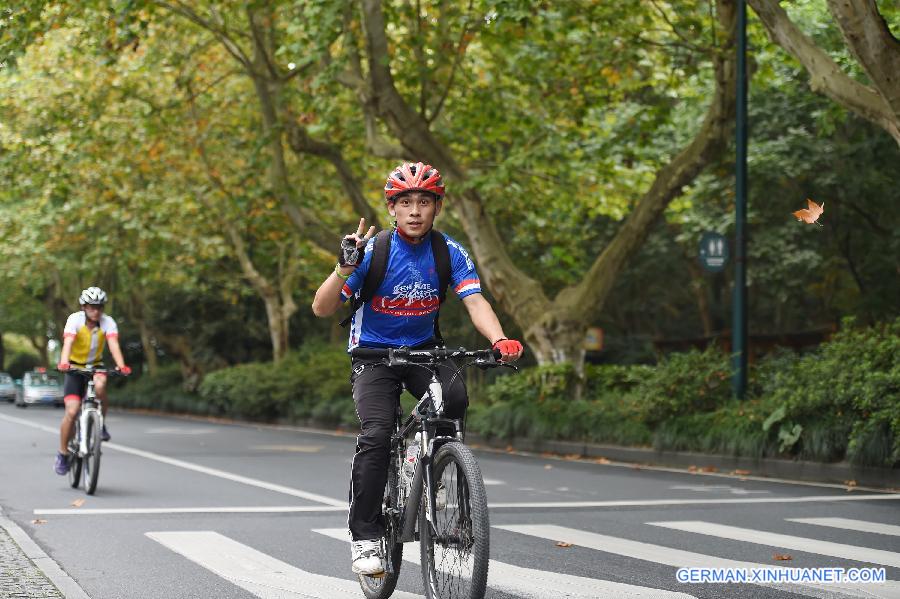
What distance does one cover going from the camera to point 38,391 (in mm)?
53375

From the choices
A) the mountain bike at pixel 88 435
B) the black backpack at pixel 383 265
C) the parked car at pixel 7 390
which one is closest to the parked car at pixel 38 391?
the parked car at pixel 7 390

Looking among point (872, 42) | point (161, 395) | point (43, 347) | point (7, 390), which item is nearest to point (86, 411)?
point (872, 42)

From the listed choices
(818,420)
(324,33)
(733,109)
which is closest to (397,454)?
(818,420)

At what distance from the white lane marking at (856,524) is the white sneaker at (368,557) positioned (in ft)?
15.5

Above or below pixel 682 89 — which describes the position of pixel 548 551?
below

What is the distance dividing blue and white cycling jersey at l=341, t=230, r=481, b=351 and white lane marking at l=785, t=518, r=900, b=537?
182 inches

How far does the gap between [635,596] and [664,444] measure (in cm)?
1048

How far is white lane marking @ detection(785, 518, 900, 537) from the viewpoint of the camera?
9.52 meters

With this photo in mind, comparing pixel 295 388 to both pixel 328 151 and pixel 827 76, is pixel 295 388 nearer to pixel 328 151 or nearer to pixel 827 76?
pixel 328 151

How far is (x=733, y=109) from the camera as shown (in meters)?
20.3

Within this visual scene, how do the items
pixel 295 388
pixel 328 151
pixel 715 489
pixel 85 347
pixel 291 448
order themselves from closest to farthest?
1. pixel 85 347
2. pixel 715 489
3. pixel 291 448
4. pixel 328 151
5. pixel 295 388

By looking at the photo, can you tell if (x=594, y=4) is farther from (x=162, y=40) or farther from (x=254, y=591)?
(x=254, y=591)

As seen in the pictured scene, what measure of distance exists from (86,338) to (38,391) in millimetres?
43019

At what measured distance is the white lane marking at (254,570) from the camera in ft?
22.1
